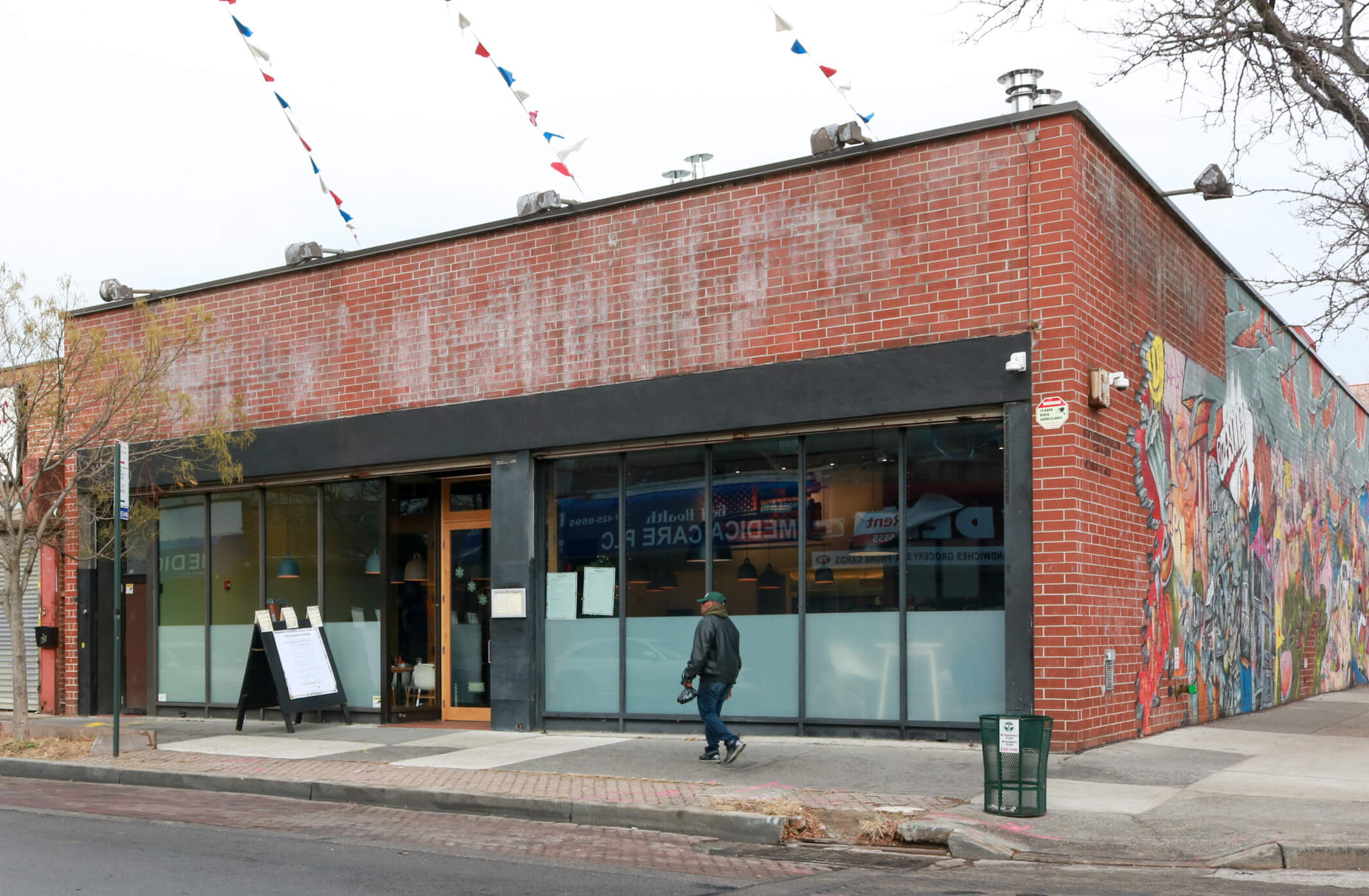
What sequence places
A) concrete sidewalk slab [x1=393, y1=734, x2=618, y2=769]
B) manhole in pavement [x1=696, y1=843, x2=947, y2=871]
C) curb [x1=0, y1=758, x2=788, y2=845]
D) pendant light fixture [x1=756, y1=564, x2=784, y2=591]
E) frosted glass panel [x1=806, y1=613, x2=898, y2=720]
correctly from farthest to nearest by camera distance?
pendant light fixture [x1=756, y1=564, x2=784, y2=591] < frosted glass panel [x1=806, y1=613, x2=898, y2=720] < concrete sidewalk slab [x1=393, y1=734, x2=618, y2=769] < curb [x1=0, y1=758, x2=788, y2=845] < manhole in pavement [x1=696, y1=843, x2=947, y2=871]

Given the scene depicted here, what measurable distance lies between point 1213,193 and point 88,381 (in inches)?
552

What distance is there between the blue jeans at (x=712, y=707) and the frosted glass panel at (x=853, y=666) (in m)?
1.62

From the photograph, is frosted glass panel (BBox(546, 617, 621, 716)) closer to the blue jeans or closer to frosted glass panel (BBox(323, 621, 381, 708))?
frosted glass panel (BBox(323, 621, 381, 708))

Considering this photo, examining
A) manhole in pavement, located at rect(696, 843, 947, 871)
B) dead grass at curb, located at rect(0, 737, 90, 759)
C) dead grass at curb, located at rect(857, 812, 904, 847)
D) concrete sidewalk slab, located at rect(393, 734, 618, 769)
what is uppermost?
dead grass at curb, located at rect(857, 812, 904, 847)

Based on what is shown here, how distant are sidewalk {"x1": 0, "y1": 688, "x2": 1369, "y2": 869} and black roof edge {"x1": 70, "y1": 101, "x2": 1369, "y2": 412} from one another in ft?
17.6

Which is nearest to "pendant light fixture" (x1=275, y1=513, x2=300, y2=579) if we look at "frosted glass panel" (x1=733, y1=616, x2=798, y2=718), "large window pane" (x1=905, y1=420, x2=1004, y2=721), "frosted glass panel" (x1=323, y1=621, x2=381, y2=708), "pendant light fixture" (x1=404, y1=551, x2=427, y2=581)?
"frosted glass panel" (x1=323, y1=621, x2=381, y2=708)

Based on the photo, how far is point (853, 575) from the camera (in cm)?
1320

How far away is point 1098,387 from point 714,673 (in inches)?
175

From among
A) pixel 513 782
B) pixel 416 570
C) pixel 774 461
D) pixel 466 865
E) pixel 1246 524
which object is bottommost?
pixel 513 782

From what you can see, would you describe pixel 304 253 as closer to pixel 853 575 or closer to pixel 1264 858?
pixel 853 575

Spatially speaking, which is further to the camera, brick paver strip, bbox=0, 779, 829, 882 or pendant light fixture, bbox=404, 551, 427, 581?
pendant light fixture, bbox=404, 551, 427, 581

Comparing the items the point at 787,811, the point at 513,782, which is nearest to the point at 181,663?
the point at 513,782

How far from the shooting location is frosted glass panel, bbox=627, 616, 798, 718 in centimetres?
1354

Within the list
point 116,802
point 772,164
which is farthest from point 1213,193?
point 116,802
